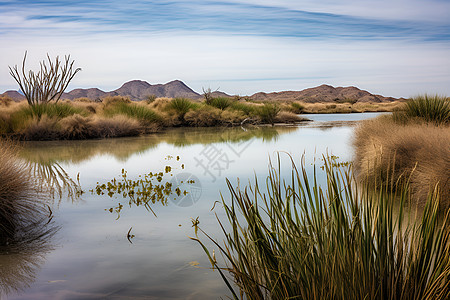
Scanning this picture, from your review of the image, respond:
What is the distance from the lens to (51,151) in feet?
36.1

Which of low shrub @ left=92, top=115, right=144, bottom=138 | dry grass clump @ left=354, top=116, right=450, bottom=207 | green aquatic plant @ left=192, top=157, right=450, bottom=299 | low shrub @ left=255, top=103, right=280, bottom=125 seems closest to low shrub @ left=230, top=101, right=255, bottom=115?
low shrub @ left=255, top=103, right=280, bottom=125

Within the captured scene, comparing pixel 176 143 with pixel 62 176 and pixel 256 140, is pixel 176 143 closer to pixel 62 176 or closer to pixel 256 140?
pixel 256 140

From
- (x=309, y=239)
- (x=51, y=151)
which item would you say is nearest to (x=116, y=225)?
(x=309, y=239)

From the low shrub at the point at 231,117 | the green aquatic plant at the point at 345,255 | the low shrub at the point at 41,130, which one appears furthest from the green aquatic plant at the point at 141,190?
the low shrub at the point at 231,117

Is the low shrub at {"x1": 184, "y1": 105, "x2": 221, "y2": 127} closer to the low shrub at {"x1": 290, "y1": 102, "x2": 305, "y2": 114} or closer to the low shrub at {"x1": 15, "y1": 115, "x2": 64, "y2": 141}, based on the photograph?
the low shrub at {"x1": 15, "y1": 115, "x2": 64, "y2": 141}

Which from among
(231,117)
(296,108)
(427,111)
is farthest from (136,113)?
(296,108)

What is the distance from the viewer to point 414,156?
6.32 m

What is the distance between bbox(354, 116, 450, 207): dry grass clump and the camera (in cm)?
495

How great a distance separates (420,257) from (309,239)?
60cm

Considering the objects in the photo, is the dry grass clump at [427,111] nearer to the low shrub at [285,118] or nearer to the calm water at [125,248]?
the calm water at [125,248]

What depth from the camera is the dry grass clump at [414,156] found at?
4953 mm

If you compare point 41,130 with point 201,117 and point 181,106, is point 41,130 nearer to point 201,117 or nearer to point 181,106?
point 201,117

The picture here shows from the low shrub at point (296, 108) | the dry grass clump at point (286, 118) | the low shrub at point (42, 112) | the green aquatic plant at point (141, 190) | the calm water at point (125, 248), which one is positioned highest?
the low shrub at point (42, 112)

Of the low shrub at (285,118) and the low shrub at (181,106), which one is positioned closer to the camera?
the low shrub at (181,106)
